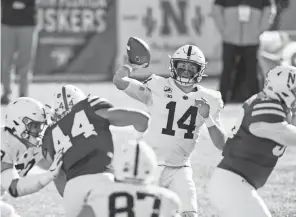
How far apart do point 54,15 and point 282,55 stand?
13.2 feet

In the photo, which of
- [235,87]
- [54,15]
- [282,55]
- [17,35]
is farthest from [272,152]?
[54,15]

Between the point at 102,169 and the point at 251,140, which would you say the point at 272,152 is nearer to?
the point at 251,140

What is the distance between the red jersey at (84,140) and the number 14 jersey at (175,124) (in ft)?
3.62

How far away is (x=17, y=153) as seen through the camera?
628 cm

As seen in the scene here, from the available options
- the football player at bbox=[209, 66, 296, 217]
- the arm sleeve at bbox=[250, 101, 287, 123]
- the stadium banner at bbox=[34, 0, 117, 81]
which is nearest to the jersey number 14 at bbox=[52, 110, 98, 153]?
the football player at bbox=[209, 66, 296, 217]

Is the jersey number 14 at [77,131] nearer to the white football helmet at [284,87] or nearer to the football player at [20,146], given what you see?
the football player at [20,146]

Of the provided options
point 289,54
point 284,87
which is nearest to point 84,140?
point 284,87

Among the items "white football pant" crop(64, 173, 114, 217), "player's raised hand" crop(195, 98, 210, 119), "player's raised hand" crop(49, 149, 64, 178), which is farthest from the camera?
"player's raised hand" crop(195, 98, 210, 119)

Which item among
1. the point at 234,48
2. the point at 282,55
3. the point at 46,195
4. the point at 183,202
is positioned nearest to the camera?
the point at 183,202

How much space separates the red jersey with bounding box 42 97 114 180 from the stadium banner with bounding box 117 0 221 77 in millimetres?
10014

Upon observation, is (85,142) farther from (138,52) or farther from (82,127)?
(138,52)

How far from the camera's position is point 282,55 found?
14867 millimetres

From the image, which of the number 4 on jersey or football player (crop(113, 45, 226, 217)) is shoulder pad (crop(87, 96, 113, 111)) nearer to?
the number 4 on jersey

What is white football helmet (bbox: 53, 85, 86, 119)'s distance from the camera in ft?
21.0
